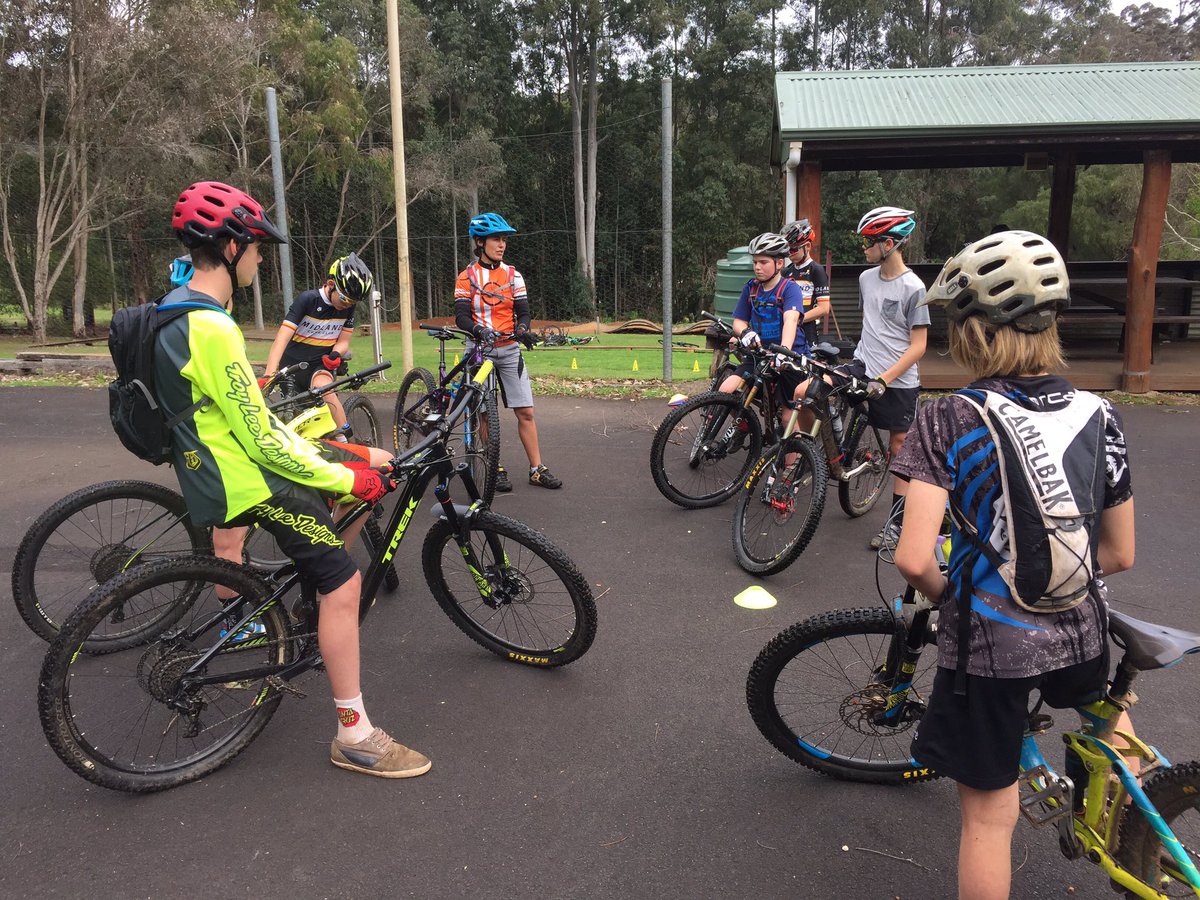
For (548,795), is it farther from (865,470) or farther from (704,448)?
(865,470)

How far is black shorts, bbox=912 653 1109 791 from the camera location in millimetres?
1872

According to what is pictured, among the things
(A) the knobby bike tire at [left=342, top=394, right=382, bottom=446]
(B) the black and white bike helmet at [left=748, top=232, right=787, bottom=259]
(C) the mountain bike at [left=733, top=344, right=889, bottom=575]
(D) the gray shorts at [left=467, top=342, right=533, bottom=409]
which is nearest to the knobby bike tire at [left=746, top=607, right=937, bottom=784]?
(C) the mountain bike at [left=733, top=344, right=889, bottom=575]

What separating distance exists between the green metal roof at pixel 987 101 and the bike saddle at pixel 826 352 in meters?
5.15

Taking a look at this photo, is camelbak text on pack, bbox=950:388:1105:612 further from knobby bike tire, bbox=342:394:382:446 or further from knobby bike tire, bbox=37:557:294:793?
knobby bike tire, bbox=342:394:382:446

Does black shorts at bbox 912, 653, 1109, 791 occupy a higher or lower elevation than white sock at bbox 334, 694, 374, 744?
higher

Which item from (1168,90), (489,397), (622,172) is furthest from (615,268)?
(489,397)

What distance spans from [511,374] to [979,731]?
4.71m

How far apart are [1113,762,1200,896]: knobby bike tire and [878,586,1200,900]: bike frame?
18 mm

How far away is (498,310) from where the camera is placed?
20.4 ft

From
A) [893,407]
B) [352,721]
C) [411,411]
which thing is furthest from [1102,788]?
[411,411]

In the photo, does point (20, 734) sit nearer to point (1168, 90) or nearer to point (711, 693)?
point (711, 693)

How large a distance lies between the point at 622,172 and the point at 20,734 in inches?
1112

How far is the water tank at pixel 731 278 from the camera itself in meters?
15.4

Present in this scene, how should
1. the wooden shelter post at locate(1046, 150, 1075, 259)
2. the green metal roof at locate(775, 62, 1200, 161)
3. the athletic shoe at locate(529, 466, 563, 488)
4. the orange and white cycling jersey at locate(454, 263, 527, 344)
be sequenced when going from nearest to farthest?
1. the orange and white cycling jersey at locate(454, 263, 527, 344)
2. the athletic shoe at locate(529, 466, 563, 488)
3. the green metal roof at locate(775, 62, 1200, 161)
4. the wooden shelter post at locate(1046, 150, 1075, 259)
